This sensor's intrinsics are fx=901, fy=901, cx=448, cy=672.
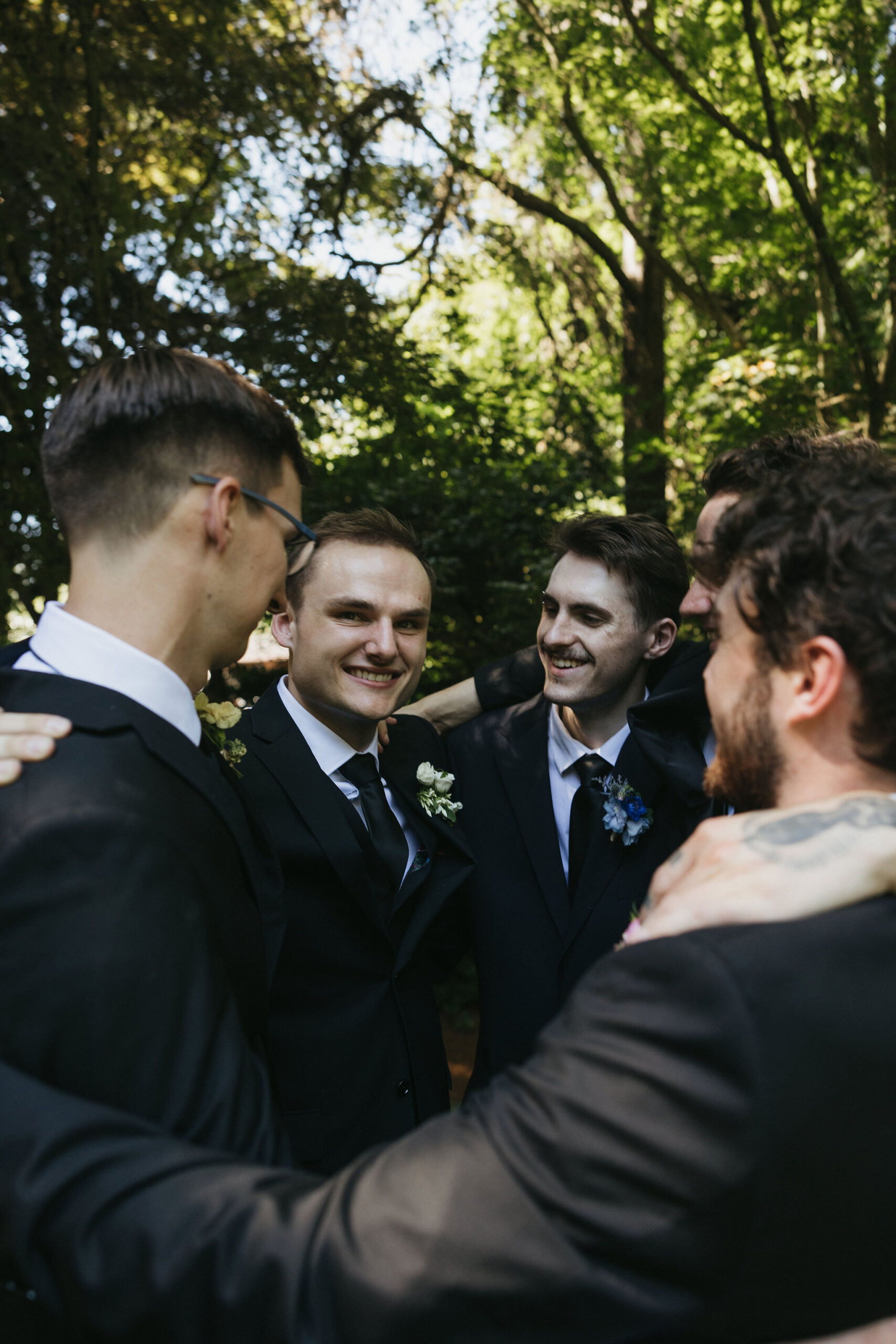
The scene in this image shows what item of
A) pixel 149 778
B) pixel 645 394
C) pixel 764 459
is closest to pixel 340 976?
pixel 149 778

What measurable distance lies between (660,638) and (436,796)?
1210 millimetres

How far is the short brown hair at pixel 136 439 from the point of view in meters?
1.86

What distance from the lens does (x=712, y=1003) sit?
1.26 m

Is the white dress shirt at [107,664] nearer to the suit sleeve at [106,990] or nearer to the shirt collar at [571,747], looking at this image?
the suit sleeve at [106,990]

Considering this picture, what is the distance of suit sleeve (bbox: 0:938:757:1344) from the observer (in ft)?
4.01

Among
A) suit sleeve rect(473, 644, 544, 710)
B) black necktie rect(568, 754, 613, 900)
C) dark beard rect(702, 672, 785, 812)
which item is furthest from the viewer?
suit sleeve rect(473, 644, 544, 710)

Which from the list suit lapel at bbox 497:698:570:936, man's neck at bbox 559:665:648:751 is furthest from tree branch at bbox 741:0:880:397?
suit lapel at bbox 497:698:570:936

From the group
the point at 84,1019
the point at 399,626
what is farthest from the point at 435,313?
the point at 84,1019

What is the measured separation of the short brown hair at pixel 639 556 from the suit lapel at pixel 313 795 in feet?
4.88

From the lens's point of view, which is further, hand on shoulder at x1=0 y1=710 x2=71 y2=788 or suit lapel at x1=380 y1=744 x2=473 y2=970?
suit lapel at x1=380 y1=744 x2=473 y2=970

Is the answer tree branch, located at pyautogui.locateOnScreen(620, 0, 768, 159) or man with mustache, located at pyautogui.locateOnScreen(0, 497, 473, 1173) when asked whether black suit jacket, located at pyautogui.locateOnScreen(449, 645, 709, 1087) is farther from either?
tree branch, located at pyautogui.locateOnScreen(620, 0, 768, 159)

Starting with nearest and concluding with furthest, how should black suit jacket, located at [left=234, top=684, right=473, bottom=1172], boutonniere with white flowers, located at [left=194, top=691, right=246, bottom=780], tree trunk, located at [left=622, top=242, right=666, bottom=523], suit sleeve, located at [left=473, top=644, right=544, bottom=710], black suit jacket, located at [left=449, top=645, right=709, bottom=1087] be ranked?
boutonniere with white flowers, located at [left=194, top=691, right=246, bottom=780]
black suit jacket, located at [left=234, top=684, right=473, bottom=1172]
black suit jacket, located at [left=449, top=645, right=709, bottom=1087]
suit sleeve, located at [left=473, top=644, right=544, bottom=710]
tree trunk, located at [left=622, top=242, right=666, bottom=523]

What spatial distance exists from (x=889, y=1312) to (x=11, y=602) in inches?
288

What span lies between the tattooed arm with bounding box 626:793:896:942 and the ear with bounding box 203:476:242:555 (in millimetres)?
1147
